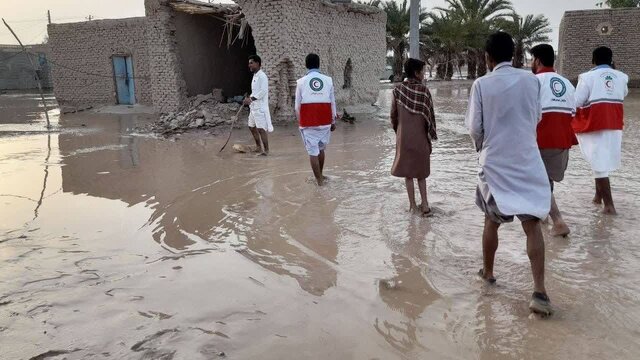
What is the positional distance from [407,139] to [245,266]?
2111 mm

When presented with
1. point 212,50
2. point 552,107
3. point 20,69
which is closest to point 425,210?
point 552,107

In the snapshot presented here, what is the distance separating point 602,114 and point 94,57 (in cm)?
1712

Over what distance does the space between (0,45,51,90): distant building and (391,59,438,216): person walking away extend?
101ft

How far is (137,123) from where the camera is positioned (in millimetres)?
13844

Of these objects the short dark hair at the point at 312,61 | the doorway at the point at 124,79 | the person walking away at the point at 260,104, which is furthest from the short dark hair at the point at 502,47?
the doorway at the point at 124,79

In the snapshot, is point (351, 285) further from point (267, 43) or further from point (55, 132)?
point (55, 132)

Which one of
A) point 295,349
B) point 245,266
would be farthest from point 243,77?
point 295,349

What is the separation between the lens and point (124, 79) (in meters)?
17.6

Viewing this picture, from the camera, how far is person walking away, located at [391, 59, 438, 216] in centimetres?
480

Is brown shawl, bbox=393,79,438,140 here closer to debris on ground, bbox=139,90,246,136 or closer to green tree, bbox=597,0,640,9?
debris on ground, bbox=139,90,246,136

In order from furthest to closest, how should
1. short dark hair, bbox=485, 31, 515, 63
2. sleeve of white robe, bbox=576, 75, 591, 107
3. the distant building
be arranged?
the distant building
sleeve of white robe, bbox=576, 75, 591, 107
short dark hair, bbox=485, 31, 515, 63

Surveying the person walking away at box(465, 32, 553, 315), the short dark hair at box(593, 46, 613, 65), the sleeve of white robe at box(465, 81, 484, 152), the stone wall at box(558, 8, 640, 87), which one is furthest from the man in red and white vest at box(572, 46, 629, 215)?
the stone wall at box(558, 8, 640, 87)

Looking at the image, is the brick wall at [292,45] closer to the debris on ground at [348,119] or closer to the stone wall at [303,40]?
the stone wall at [303,40]

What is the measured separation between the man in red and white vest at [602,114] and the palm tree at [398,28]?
2563 centimetres
